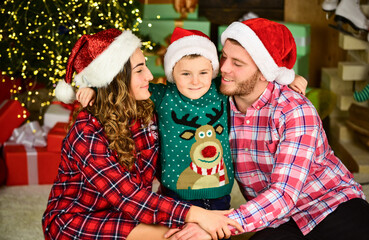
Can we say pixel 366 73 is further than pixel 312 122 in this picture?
Yes

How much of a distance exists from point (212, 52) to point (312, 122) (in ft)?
1.40

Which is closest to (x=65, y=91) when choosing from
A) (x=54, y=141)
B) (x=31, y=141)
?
(x=54, y=141)

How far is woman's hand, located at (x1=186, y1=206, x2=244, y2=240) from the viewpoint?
167 centimetres

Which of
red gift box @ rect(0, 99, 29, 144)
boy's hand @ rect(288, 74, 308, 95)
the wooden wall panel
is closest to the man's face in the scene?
boy's hand @ rect(288, 74, 308, 95)

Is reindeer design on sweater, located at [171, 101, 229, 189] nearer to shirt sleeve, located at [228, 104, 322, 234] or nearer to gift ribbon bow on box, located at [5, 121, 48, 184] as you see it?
shirt sleeve, located at [228, 104, 322, 234]

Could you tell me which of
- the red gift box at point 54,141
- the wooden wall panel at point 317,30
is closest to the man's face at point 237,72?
the red gift box at point 54,141

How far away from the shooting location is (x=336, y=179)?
1.93 meters

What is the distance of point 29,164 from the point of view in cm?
305

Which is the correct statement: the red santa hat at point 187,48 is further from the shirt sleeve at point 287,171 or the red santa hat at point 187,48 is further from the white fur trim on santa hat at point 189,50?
the shirt sleeve at point 287,171

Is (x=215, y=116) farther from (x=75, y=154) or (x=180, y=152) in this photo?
(x=75, y=154)

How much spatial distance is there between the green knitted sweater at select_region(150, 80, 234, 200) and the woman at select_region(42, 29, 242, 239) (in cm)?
Answer: 7

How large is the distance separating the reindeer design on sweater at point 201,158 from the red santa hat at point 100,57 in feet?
0.91

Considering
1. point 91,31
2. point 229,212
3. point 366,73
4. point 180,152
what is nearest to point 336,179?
point 229,212

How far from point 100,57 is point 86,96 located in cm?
15
